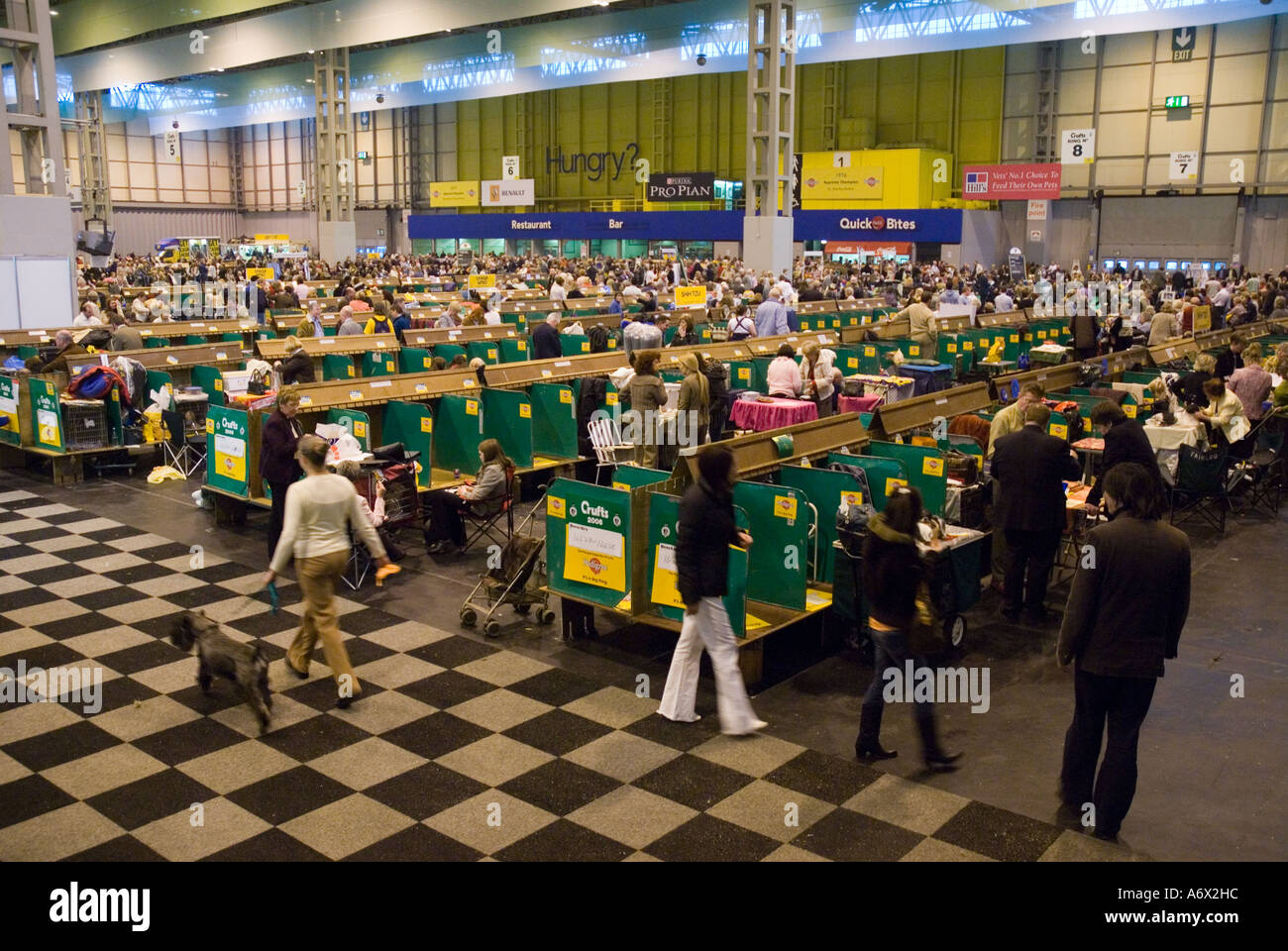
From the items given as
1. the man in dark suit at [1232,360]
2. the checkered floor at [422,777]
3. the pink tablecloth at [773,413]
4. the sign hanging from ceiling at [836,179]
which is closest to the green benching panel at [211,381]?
the checkered floor at [422,777]

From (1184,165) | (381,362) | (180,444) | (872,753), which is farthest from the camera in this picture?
(1184,165)

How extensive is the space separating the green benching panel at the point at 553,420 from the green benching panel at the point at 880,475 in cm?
431

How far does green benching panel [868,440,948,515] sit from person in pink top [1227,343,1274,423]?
531 cm

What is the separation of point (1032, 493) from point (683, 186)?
1307 inches

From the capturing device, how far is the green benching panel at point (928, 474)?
802cm

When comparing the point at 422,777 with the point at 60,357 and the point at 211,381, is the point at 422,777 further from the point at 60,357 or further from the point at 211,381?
the point at 60,357

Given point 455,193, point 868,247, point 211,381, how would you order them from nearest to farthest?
point 211,381
point 868,247
point 455,193

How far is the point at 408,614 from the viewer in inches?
320

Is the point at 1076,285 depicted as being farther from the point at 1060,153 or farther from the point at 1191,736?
the point at 1191,736

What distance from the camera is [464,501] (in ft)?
29.5

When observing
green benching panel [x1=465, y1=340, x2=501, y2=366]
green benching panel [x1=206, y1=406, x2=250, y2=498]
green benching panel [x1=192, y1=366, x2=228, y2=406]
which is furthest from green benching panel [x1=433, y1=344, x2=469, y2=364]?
green benching panel [x1=206, y1=406, x2=250, y2=498]

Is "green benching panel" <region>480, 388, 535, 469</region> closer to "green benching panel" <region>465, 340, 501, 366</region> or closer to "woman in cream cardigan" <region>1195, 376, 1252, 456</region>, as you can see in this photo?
"green benching panel" <region>465, 340, 501, 366</region>

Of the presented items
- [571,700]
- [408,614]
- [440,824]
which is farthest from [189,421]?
[440,824]

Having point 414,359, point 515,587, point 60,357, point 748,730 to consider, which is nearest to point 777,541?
point 748,730
